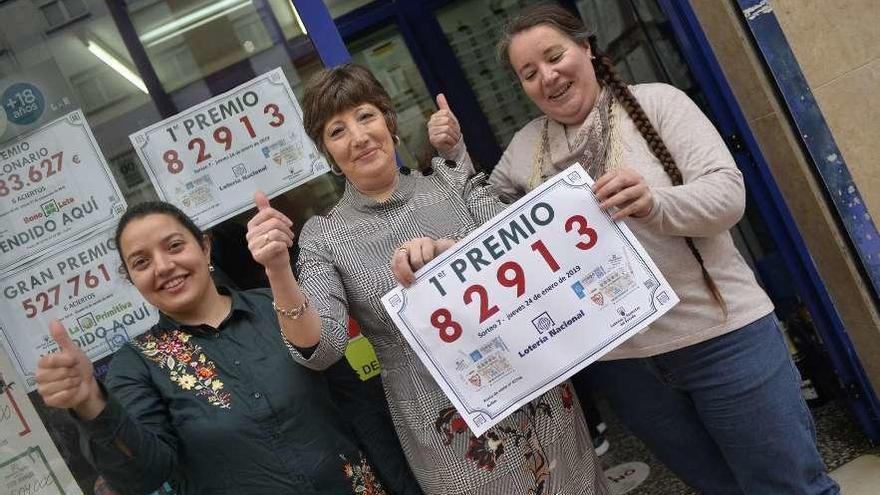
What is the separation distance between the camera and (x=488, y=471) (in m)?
1.89

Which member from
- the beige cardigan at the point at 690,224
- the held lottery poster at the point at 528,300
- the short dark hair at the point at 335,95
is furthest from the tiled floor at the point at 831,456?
the short dark hair at the point at 335,95

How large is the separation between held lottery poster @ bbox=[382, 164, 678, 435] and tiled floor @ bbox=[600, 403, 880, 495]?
172 cm

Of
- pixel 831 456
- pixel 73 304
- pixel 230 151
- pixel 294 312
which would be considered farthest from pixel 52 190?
pixel 831 456

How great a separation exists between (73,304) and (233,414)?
3.51ft

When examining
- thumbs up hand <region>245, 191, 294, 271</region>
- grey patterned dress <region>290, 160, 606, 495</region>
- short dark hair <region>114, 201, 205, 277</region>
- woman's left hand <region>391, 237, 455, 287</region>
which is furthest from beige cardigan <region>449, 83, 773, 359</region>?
short dark hair <region>114, 201, 205, 277</region>

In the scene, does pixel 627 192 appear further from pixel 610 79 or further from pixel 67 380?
pixel 67 380

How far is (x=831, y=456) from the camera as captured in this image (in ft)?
10.0

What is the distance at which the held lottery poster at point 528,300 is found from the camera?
1811mm

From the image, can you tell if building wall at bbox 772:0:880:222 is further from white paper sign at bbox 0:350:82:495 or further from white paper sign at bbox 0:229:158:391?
white paper sign at bbox 0:350:82:495

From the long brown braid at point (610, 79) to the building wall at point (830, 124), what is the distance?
45.6 inches

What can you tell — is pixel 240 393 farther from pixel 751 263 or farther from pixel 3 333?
pixel 751 263

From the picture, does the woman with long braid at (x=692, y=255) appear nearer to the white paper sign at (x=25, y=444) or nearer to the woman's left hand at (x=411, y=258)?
the woman's left hand at (x=411, y=258)

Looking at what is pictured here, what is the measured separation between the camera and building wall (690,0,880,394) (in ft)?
9.29

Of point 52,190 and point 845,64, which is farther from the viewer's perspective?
point 845,64
